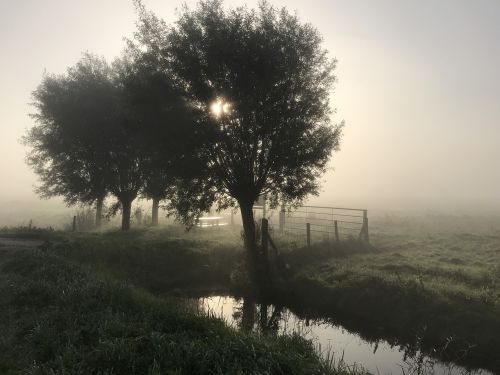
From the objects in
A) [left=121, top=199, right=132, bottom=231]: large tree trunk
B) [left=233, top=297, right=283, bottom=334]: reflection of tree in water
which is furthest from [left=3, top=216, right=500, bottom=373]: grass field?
[left=121, top=199, right=132, bottom=231]: large tree trunk

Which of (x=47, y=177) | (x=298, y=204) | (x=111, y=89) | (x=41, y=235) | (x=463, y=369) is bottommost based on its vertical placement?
(x=463, y=369)

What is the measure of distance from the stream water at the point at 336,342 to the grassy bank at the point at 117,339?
1.47m

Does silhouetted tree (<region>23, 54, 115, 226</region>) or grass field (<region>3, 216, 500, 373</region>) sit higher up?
silhouetted tree (<region>23, 54, 115, 226</region>)

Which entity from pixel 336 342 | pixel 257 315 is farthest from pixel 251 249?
pixel 336 342

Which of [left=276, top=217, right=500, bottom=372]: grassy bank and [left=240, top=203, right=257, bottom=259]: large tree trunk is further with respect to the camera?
[left=240, top=203, right=257, bottom=259]: large tree trunk

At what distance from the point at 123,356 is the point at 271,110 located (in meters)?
13.6

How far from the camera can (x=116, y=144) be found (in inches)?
1180

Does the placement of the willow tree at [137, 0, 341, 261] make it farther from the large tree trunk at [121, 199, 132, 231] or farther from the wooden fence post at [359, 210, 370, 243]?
the large tree trunk at [121, 199, 132, 231]

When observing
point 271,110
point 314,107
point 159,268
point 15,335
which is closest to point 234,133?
point 271,110

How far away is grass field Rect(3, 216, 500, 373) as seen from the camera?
41.8 feet

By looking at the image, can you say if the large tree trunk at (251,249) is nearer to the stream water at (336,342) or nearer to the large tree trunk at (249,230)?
the large tree trunk at (249,230)

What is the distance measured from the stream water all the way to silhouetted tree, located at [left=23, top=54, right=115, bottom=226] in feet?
57.8

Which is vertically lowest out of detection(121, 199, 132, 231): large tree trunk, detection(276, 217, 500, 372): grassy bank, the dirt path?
detection(276, 217, 500, 372): grassy bank

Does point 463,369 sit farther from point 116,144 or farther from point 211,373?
point 116,144
